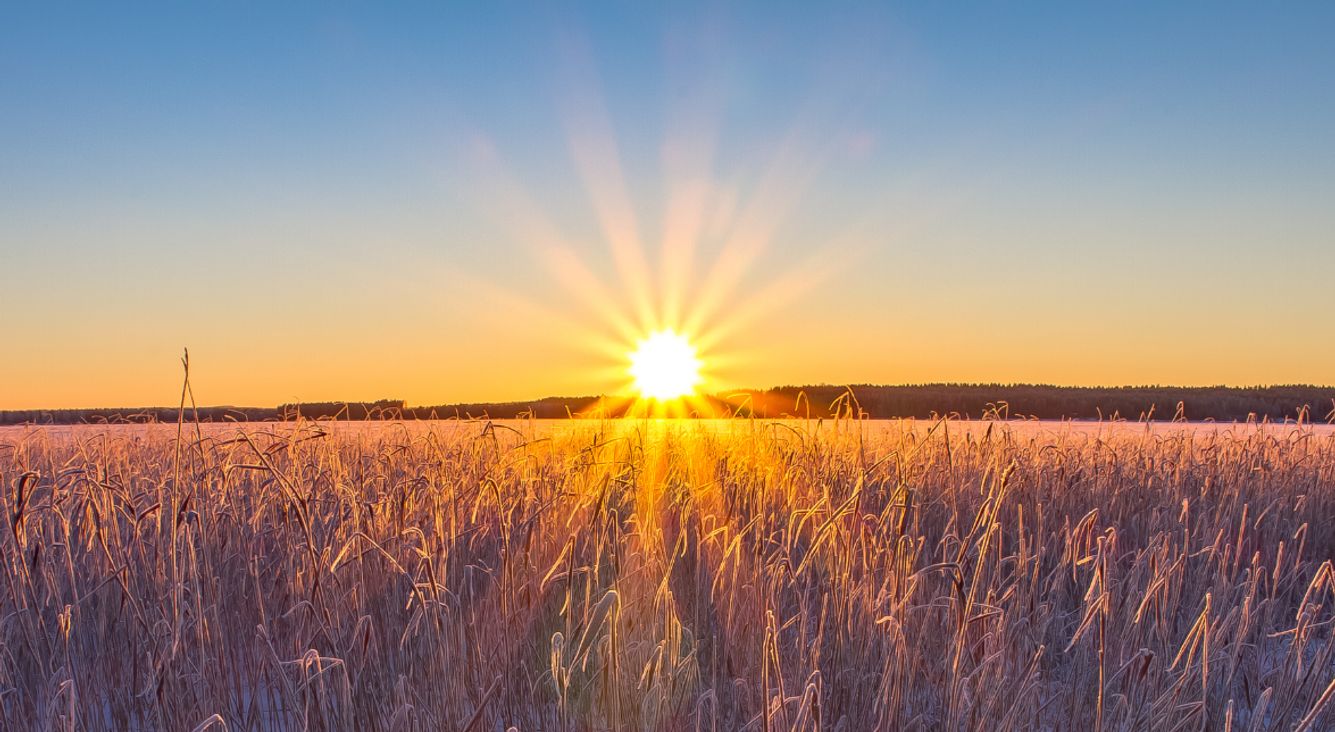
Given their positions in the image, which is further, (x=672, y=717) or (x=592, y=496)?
(x=592, y=496)

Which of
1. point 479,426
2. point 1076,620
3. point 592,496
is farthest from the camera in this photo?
point 479,426

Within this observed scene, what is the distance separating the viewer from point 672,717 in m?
2.50

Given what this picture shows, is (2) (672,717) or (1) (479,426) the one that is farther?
(1) (479,426)

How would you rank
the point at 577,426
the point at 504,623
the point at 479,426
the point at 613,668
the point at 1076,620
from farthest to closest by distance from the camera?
the point at 577,426 < the point at 479,426 < the point at 1076,620 < the point at 504,623 < the point at 613,668

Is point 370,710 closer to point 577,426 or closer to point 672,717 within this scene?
point 672,717

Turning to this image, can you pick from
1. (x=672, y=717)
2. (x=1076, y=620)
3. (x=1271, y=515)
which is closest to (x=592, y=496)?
(x=672, y=717)

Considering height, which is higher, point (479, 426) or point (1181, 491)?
point (479, 426)

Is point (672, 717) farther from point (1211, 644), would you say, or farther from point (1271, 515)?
point (1271, 515)

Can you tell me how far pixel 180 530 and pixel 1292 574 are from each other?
4846 mm

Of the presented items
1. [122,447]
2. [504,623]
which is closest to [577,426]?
[122,447]

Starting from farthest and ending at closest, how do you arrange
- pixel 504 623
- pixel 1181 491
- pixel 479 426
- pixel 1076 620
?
pixel 479 426 → pixel 1181 491 → pixel 1076 620 → pixel 504 623

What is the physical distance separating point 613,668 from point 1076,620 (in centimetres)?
229

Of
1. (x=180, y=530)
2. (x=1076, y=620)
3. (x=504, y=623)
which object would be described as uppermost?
(x=180, y=530)

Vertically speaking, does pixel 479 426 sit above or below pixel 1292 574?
above
